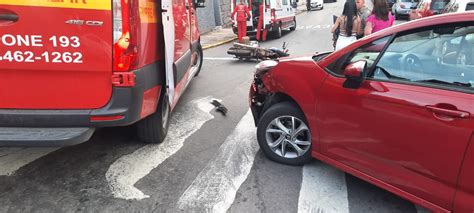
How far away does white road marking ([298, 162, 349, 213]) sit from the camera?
3154 millimetres

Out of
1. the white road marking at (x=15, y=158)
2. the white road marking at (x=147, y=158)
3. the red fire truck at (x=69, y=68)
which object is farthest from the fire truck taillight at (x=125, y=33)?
the white road marking at (x=15, y=158)

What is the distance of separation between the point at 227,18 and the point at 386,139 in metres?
20.4

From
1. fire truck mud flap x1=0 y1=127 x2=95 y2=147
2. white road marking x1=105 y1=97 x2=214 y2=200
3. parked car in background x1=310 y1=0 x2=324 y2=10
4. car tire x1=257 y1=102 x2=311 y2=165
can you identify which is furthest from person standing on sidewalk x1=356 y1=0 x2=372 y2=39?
parked car in background x1=310 y1=0 x2=324 y2=10

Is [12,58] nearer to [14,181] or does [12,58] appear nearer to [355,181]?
[14,181]

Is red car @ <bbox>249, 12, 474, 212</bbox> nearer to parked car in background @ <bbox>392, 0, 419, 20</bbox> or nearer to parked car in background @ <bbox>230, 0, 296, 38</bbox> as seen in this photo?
parked car in background @ <bbox>230, 0, 296, 38</bbox>

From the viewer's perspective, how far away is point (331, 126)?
3312mm

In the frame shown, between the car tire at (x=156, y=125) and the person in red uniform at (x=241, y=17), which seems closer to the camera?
the car tire at (x=156, y=125)

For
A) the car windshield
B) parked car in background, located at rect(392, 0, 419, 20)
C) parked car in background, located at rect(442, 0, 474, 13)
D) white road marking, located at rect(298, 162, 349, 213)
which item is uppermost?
parked car in background, located at rect(392, 0, 419, 20)

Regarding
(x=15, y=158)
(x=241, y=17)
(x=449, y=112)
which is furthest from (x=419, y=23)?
(x=241, y=17)

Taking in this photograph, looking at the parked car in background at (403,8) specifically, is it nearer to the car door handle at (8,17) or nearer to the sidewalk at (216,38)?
the sidewalk at (216,38)

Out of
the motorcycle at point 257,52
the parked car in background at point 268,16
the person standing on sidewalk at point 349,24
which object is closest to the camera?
the person standing on sidewalk at point 349,24

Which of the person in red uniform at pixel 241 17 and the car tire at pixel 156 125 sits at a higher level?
the person in red uniform at pixel 241 17

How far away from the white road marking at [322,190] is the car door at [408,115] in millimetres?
312

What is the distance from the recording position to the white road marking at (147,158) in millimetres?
3451
